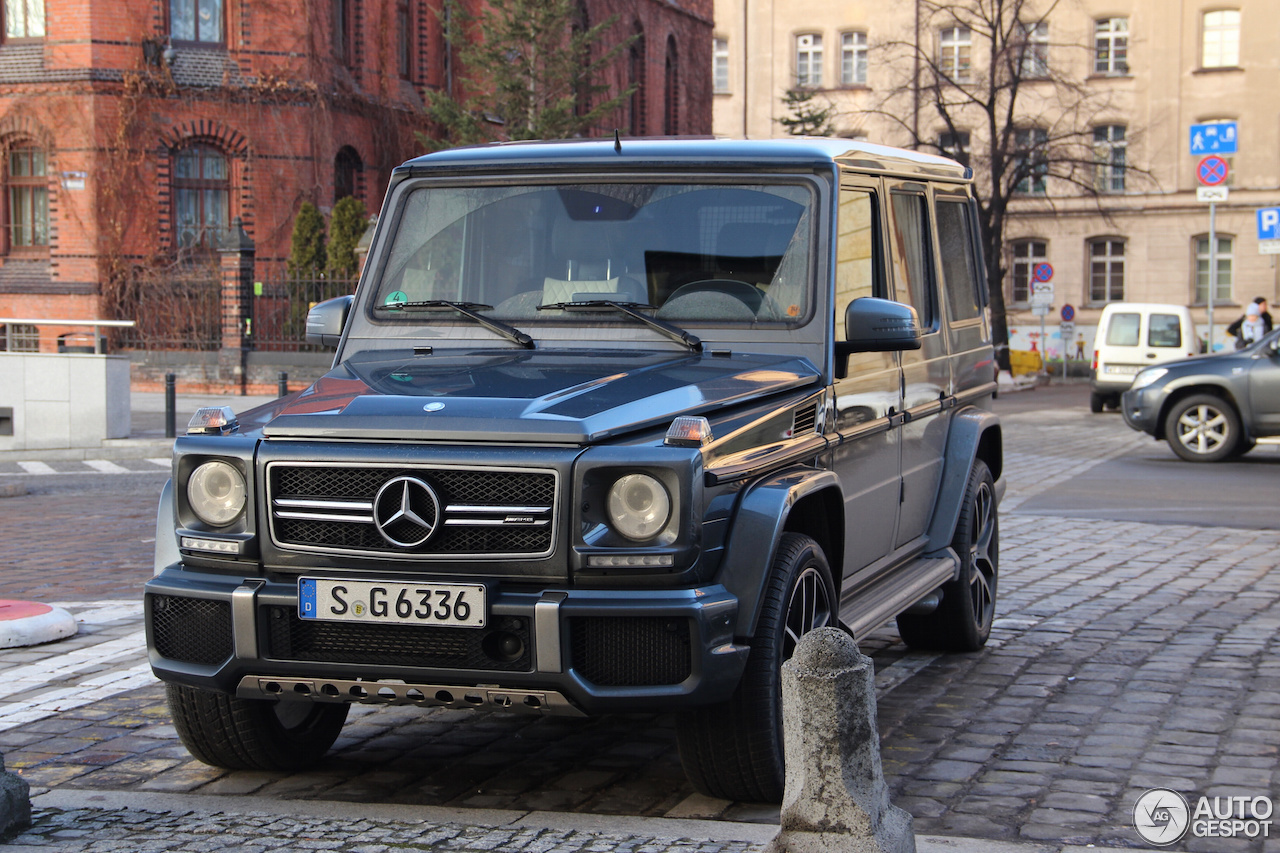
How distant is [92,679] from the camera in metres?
6.58

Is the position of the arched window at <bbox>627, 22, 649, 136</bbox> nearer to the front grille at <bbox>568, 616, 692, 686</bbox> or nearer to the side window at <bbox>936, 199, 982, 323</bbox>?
the side window at <bbox>936, 199, 982, 323</bbox>

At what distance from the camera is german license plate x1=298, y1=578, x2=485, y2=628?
13.7ft

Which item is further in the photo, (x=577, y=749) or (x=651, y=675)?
(x=577, y=749)

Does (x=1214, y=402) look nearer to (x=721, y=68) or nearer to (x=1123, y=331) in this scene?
(x=1123, y=331)

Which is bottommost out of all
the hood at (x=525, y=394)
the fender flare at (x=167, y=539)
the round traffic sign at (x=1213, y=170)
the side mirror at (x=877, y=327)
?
the fender flare at (x=167, y=539)

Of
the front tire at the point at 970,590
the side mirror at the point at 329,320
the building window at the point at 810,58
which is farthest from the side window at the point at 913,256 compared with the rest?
the building window at the point at 810,58

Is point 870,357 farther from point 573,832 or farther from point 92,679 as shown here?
point 92,679

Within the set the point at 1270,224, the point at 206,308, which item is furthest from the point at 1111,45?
the point at 206,308

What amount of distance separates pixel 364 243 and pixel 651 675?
78.7 feet

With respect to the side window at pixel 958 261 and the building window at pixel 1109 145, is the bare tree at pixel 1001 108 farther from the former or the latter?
the side window at pixel 958 261

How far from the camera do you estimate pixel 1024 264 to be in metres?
61.2

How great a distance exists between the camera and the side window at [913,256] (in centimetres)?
627

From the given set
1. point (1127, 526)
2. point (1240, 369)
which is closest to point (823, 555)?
point (1127, 526)

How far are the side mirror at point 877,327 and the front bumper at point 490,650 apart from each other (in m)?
1.35
